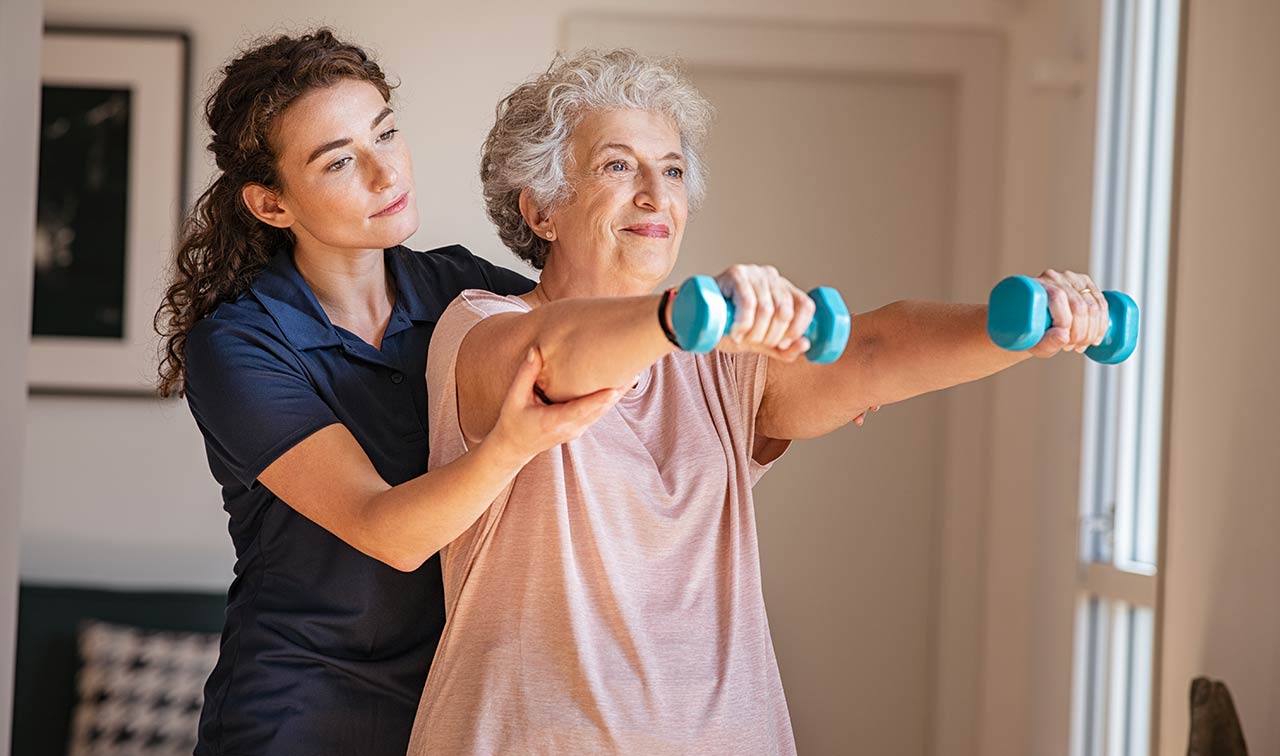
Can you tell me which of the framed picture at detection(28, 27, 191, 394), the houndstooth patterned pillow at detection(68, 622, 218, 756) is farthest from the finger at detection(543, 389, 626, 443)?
the framed picture at detection(28, 27, 191, 394)

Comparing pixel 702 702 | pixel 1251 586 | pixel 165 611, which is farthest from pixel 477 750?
pixel 165 611

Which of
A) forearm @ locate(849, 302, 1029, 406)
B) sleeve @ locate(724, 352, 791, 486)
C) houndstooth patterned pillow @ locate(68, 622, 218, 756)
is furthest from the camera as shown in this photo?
houndstooth patterned pillow @ locate(68, 622, 218, 756)

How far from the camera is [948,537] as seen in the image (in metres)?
3.92

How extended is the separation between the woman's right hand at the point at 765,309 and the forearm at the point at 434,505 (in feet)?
0.99

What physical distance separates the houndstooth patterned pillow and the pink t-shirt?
2.20 meters

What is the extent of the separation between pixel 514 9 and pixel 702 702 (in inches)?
111

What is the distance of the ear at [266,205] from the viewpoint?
1.78 metres

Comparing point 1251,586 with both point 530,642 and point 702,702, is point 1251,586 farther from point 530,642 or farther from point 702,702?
point 530,642

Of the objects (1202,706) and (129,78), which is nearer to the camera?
(1202,706)

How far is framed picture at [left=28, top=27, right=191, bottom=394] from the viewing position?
3.86 meters

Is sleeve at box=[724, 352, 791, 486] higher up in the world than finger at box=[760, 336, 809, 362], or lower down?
lower down

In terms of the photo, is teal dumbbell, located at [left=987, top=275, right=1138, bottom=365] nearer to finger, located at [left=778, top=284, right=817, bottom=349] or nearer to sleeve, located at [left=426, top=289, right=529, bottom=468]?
finger, located at [left=778, top=284, right=817, bottom=349]

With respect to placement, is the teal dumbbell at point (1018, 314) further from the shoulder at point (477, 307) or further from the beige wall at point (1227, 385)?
the beige wall at point (1227, 385)

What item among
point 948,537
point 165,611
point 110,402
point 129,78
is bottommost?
point 165,611
